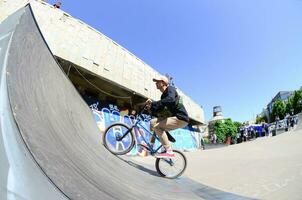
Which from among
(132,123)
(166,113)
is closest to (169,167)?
(166,113)

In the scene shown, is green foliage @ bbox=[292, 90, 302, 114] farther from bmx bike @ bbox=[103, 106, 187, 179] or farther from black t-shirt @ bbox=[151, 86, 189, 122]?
black t-shirt @ bbox=[151, 86, 189, 122]

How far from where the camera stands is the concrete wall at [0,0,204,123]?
1230cm

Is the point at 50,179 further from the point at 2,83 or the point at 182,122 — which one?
the point at 182,122

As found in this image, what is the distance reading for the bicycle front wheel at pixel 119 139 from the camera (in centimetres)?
533

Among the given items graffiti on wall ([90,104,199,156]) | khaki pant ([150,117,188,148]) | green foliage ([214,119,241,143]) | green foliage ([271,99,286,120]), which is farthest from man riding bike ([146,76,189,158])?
green foliage ([271,99,286,120])

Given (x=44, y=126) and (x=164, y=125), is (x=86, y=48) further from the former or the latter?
(x=44, y=126)

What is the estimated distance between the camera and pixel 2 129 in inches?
70.7

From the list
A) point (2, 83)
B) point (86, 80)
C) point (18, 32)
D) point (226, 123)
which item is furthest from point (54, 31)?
point (226, 123)

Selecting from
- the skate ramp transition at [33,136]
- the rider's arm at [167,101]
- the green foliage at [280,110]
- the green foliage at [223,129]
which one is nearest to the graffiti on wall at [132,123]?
the rider's arm at [167,101]

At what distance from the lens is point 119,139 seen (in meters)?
5.56

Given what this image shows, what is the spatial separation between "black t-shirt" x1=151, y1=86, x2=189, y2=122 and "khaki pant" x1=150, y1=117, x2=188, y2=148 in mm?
101

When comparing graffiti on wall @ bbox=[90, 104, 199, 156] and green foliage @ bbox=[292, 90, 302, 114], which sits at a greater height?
green foliage @ bbox=[292, 90, 302, 114]

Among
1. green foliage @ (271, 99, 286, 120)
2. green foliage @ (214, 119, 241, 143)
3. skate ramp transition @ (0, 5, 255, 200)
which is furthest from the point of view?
green foliage @ (271, 99, 286, 120)

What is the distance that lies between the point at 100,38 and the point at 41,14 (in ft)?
12.3
